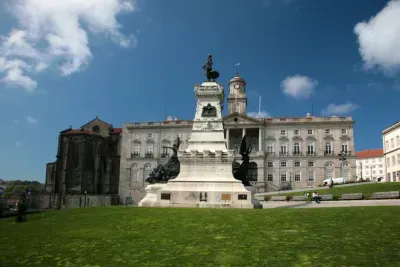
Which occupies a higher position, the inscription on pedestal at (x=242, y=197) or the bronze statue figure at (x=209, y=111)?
the bronze statue figure at (x=209, y=111)

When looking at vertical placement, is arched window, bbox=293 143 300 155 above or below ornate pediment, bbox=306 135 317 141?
below

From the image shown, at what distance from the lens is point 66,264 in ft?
26.5

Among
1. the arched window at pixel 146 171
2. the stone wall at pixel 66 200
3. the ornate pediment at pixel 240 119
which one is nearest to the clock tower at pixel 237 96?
the ornate pediment at pixel 240 119

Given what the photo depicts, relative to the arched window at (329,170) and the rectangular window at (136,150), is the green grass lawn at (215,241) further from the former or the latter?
the rectangular window at (136,150)

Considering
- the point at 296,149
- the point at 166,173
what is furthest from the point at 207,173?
the point at 296,149

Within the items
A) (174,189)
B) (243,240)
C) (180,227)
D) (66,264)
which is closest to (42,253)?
(66,264)

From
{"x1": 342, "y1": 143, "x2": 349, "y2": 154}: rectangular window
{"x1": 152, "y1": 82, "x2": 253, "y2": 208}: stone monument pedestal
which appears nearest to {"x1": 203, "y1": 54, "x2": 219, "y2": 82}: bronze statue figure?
{"x1": 152, "y1": 82, "x2": 253, "y2": 208}: stone monument pedestal

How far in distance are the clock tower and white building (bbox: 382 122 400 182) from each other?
30004mm

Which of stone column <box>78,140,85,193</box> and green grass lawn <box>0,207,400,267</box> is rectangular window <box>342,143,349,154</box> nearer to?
Result: stone column <box>78,140,85,193</box>

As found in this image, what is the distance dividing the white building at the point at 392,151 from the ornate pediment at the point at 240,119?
23908 millimetres

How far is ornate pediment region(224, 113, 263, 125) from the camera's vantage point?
73956 millimetres

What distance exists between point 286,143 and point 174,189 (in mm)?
56761

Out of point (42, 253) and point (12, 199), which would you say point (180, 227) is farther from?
point (12, 199)

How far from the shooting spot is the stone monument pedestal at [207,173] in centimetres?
1955
